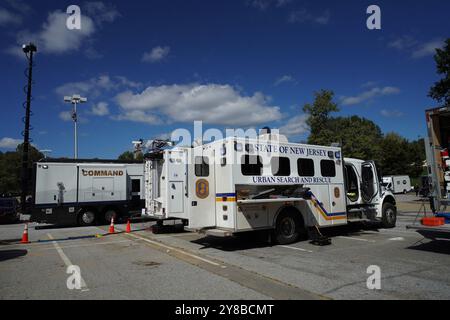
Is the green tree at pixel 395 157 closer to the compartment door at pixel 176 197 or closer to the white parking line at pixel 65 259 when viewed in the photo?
the compartment door at pixel 176 197

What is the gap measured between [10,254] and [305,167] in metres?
8.60

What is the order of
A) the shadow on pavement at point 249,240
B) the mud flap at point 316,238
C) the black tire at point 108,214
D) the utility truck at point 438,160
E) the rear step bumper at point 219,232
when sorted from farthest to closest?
the black tire at point 108,214 < the shadow on pavement at point 249,240 < the mud flap at point 316,238 < the rear step bumper at point 219,232 < the utility truck at point 438,160

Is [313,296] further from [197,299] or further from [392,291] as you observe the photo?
[197,299]

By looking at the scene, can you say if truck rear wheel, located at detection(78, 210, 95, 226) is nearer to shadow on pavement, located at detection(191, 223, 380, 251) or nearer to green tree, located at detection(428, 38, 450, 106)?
shadow on pavement, located at detection(191, 223, 380, 251)

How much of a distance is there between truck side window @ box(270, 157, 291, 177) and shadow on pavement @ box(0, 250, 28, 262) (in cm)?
714

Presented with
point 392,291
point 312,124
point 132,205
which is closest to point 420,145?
point 312,124

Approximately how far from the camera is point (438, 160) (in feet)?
26.2

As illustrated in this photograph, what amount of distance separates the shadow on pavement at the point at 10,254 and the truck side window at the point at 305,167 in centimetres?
800

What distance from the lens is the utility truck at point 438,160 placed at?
784 centimetres

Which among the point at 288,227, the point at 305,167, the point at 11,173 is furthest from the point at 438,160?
the point at 11,173

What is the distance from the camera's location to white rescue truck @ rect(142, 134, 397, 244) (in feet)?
29.6

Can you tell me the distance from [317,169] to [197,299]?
6.87 metres

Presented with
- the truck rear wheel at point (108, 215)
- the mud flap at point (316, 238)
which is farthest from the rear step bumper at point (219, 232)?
the truck rear wheel at point (108, 215)

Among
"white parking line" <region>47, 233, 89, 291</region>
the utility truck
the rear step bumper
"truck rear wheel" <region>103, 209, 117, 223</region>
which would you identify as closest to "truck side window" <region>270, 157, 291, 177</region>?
the rear step bumper
